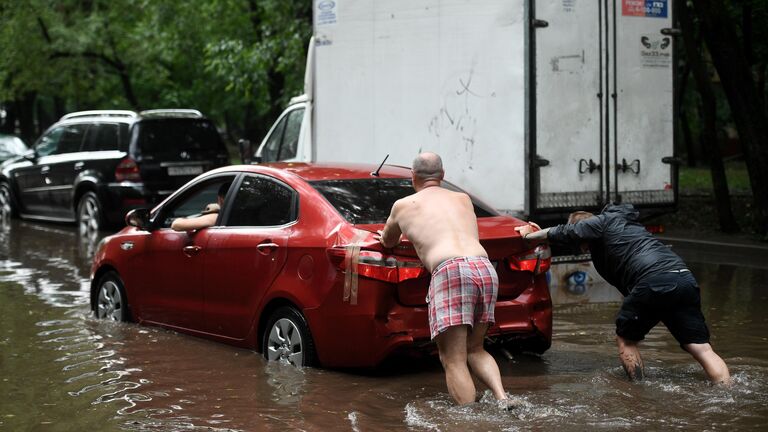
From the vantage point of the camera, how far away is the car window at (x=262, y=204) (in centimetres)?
779

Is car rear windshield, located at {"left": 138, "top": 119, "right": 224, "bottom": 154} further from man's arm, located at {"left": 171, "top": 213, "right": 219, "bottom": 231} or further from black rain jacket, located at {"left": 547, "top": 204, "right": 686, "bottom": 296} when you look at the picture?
black rain jacket, located at {"left": 547, "top": 204, "right": 686, "bottom": 296}

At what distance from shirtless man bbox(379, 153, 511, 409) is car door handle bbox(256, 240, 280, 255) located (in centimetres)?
131

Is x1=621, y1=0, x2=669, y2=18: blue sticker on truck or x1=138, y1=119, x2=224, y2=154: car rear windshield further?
x1=138, y1=119, x2=224, y2=154: car rear windshield

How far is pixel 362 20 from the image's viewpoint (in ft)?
38.7

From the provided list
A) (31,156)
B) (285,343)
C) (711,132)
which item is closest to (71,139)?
(31,156)

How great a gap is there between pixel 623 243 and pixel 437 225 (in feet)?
4.44

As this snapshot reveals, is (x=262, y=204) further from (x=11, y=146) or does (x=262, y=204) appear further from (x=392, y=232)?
A: (x=11, y=146)

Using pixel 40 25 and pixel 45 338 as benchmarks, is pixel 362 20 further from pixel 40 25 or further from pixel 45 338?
pixel 40 25

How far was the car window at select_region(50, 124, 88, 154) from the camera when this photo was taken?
18.3 m

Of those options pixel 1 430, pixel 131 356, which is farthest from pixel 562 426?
pixel 131 356

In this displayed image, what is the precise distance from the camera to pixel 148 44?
32.6 meters

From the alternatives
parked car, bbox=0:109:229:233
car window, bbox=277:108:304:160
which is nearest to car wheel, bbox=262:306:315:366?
car window, bbox=277:108:304:160

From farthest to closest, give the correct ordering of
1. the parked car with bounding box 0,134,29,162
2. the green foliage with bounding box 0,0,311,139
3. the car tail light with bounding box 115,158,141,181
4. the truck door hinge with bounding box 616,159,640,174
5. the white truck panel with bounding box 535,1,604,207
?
the parked car with bounding box 0,134,29,162, the green foliage with bounding box 0,0,311,139, the car tail light with bounding box 115,158,141,181, the truck door hinge with bounding box 616,159,640,174, the white truck panel with bounding box 535,1,604,207

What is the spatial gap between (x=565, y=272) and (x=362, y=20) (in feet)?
11.0
